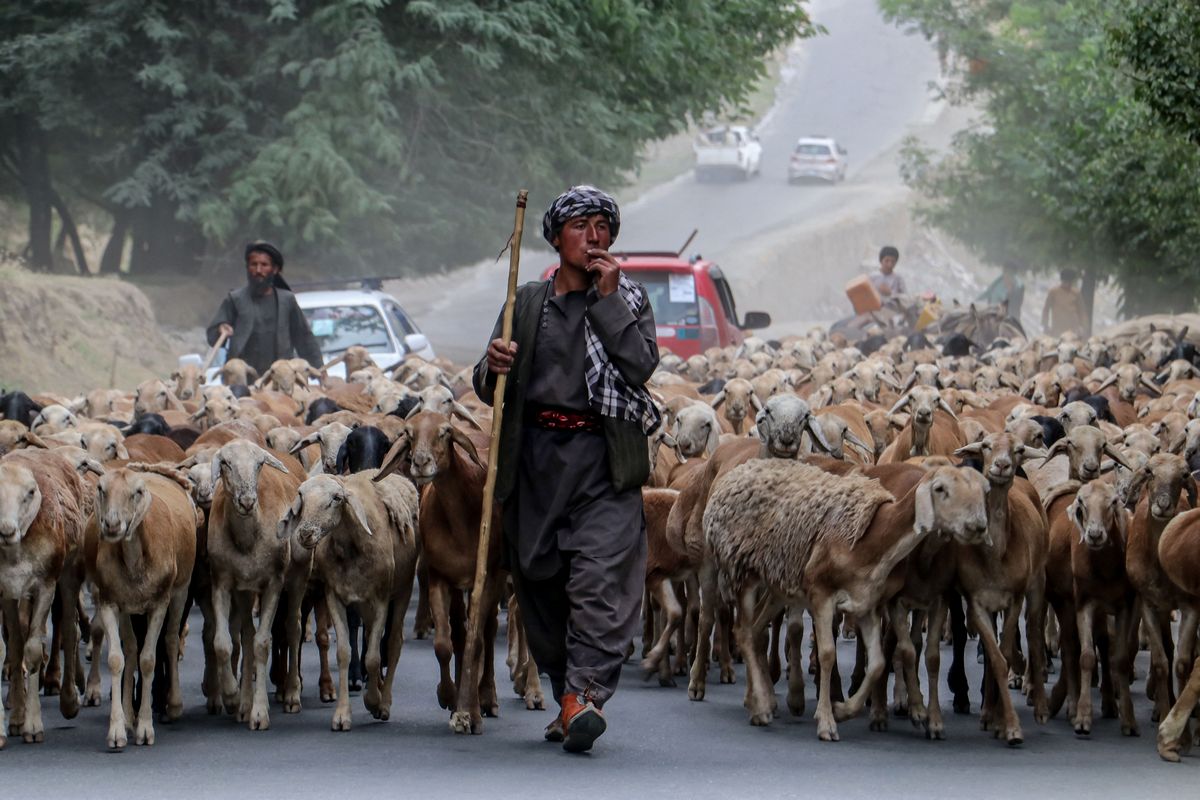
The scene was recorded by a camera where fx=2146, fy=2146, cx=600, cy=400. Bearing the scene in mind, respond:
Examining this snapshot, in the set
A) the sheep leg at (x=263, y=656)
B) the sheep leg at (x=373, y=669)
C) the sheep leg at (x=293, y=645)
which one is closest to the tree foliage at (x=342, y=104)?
the sheep leg at (x=293, y=645)

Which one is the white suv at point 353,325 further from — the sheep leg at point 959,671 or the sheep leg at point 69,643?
the sheep leg at point 959,671

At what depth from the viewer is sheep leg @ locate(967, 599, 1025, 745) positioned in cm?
968

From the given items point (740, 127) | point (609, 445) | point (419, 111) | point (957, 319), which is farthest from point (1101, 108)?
point (740, 127)

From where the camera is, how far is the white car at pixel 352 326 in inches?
839

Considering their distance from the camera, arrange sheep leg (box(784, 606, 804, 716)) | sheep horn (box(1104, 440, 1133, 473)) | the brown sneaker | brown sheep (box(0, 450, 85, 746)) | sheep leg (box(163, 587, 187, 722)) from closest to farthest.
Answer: the brown sneaker, brown sheep (box(0, 450, 85, 746)), sheep leg (box(163, 587, 187, 722)), sheep leg (box(784, 606, 804, 716)), sheep horn (box(1104, 440, 1133, 473))

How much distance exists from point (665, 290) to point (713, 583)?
34.8ft

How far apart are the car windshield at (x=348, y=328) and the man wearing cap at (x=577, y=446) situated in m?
12.4

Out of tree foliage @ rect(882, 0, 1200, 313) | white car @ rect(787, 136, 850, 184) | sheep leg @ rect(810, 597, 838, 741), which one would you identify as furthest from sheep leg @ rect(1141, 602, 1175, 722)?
white car @ rect(787, 136, 850, 184)

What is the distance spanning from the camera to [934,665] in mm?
10117

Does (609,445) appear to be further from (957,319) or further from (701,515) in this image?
(957,319)

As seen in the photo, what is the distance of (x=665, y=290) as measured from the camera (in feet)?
70.9

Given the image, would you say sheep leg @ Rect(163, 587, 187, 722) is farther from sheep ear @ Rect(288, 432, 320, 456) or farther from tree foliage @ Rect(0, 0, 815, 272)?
tree foliage @ Rect(0, 0, 815, 272)

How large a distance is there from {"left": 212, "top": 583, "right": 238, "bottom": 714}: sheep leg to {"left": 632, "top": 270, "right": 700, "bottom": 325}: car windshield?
11.2 metres

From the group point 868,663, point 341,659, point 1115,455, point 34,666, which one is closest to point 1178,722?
point 868,663
